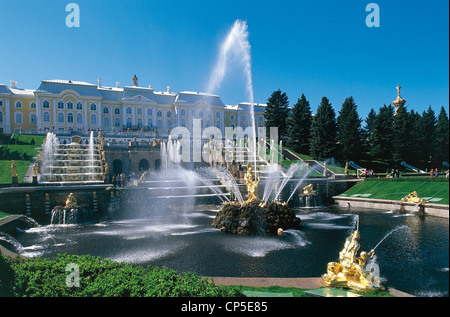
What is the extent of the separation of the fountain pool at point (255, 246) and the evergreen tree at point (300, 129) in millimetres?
31669

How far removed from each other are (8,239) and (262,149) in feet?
111

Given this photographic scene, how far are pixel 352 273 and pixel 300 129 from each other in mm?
44585

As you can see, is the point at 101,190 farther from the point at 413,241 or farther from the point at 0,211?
the point at 413,241

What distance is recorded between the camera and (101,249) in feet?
40.4

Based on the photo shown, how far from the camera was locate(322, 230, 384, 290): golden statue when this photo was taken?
257 inches

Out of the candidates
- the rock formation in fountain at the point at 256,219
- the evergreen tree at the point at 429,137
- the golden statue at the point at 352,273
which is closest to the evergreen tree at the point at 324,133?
the evergreen tree at the point at 429,137

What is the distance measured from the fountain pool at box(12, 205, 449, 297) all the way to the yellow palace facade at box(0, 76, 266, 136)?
3928 centimetres

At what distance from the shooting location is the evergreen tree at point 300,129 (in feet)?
163

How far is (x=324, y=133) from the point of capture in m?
43.7

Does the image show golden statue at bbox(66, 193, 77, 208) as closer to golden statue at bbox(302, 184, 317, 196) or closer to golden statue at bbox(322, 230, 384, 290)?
golden statue at bbox(322, 230, 384, 290)

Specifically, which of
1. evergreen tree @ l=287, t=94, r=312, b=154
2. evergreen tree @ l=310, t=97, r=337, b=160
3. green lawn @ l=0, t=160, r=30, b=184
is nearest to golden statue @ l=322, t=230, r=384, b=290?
green lawn @ l=0, t=160, r=30, b=184

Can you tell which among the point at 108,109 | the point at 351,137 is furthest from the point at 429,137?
the point at 108,109

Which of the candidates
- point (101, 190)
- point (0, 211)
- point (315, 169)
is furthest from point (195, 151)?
point (0, 211)
